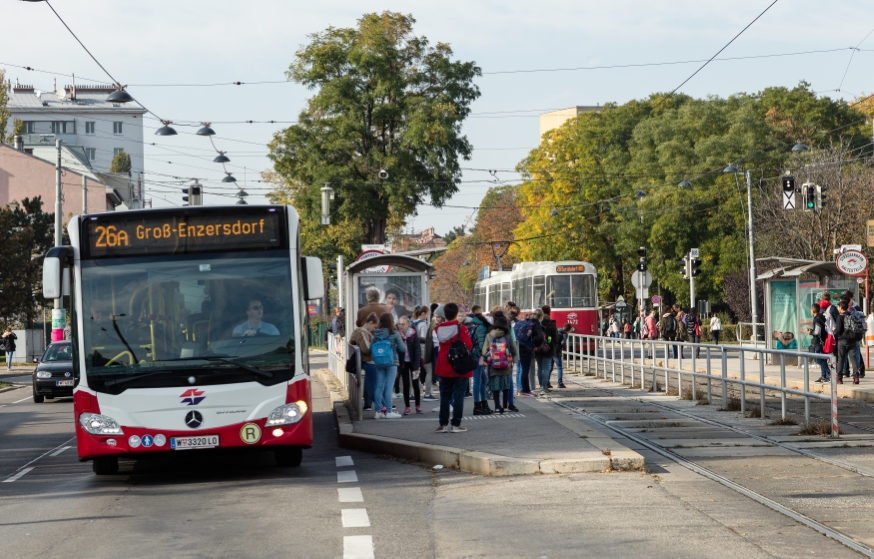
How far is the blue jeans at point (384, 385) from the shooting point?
1734 centimetres

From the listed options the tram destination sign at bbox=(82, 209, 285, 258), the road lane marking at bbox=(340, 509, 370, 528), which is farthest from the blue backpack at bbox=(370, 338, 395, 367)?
the road lane marking at bbox=(340, 509, 370, 528)

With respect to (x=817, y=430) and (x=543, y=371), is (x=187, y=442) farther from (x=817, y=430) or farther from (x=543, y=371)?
(x=543, y=371)

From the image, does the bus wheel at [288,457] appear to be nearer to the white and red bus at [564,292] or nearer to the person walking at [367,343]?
the person walking at [367,343]

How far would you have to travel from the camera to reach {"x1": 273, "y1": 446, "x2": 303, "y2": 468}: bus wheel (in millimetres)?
12732

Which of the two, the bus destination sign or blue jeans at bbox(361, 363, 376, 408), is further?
the bus destination sign

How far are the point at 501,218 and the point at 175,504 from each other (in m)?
81.2

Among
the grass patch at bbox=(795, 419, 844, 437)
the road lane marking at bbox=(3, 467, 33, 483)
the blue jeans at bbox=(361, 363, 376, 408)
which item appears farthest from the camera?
the blue jeans at bbox=(361, 363, 376, 408)

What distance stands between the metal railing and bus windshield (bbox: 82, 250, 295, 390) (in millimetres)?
6264

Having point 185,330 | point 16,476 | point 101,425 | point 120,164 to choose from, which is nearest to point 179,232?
point 185,330

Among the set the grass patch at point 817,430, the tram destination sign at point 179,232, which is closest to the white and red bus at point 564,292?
the grass patch at point 817,430

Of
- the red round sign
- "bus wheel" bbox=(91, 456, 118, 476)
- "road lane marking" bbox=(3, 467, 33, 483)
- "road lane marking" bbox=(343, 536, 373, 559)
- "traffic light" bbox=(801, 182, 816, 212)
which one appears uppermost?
"traffic light" bbox=(801, 182, 816, 212)

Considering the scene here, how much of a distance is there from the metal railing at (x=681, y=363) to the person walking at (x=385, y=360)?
16.1 feet

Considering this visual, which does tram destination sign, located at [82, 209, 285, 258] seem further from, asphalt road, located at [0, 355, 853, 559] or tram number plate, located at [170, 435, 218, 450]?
asphalt road, located at [0, 355, 853, 559]

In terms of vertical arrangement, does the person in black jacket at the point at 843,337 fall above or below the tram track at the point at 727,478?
above
